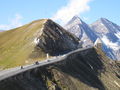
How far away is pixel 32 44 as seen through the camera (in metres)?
163

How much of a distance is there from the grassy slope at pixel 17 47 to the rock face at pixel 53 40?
13.3 feet

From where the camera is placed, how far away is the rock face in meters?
167

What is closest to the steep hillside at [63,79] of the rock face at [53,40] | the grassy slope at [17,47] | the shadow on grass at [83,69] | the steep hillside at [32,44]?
the shadow on grass at [83,69]

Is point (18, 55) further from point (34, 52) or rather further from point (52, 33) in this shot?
point (52, 33)

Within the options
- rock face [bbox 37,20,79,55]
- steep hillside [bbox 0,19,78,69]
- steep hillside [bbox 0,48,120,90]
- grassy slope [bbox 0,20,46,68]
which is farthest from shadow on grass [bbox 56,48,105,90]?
grassy slope [bbox 0,20,46,68]

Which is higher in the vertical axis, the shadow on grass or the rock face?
the rock face

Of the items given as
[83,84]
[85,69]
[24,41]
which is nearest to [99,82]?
[85,69]

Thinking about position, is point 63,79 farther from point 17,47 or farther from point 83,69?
point 17,47

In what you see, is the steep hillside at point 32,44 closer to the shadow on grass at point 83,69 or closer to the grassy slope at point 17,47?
the grassy slope at point 17,47

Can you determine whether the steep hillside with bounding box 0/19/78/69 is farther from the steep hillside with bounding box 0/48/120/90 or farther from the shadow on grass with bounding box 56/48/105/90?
the steep hillside with bounding box 0/48/120/90

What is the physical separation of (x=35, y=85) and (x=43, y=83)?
21.5 ft

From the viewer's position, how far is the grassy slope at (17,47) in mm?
149875

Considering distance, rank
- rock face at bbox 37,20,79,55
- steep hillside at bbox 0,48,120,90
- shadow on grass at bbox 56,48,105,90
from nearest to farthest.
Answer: steep hillside at bbox 0,48,120,90
shadow on grass at bbox 56,48,105,90
rock face at bbox 37,20,79,55

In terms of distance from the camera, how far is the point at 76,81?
4437 inches
